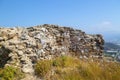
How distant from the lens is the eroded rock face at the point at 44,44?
1461 cm

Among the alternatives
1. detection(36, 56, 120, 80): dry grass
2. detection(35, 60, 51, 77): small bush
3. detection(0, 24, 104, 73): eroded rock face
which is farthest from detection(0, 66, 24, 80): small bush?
detection(36, 56, 120, 80): dry grass

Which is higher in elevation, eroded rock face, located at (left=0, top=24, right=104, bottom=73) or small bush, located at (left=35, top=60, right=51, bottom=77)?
eroded rock face, located at (left=0, top=24, right=104, bottom=73)

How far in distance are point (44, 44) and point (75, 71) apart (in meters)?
3.20

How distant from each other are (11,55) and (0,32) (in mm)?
4592

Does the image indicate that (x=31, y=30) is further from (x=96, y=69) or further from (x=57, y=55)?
(x=96, y=69)

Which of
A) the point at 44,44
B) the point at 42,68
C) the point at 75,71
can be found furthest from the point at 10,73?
the point at 44,44

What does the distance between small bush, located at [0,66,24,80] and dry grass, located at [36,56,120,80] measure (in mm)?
1177

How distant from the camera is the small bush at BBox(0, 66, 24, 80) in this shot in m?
12.7

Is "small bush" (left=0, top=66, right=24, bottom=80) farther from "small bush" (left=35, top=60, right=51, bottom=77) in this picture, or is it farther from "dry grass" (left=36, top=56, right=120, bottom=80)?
"dry grass" (left=36, top=56, right=120, bottom=80)

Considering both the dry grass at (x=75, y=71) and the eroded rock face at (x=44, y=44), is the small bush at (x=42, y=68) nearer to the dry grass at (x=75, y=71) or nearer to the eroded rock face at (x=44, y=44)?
the dry grass at (x=75, y=71)

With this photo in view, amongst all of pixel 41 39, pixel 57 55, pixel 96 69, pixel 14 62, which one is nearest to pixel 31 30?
pixel 41 39

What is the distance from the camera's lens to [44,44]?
15.8 metres

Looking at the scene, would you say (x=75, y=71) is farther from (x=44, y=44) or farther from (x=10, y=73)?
(x=10, y=73)

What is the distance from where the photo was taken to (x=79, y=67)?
14.1 meters
